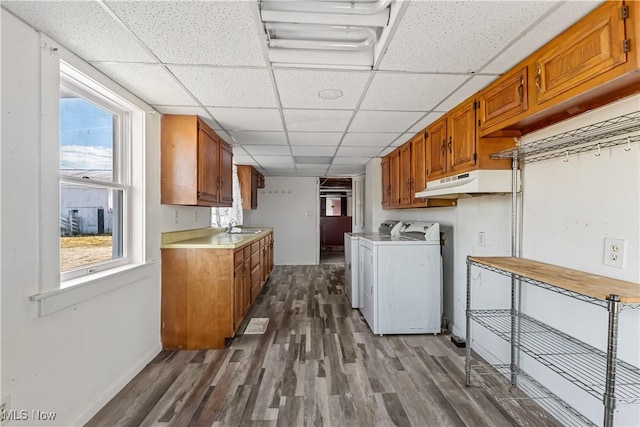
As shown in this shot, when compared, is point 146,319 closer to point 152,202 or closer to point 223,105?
Result: point 152,202

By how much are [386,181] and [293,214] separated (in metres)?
3.09

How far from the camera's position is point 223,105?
2344 millimetres

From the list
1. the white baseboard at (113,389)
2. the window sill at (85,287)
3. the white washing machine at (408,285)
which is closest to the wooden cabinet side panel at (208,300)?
the white baseboard at (113,389)

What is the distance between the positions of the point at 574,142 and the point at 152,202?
295 cm

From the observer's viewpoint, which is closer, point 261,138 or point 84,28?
point 84,28

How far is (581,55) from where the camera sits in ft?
4.31

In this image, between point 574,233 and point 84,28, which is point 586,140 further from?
point 84,28

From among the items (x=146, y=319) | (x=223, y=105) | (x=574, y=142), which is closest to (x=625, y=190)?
(x=574, y=142)

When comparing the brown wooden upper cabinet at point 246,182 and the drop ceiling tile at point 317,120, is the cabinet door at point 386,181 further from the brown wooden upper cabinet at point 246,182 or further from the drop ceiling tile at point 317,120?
the brown wooden upper cabinet at point 246,182

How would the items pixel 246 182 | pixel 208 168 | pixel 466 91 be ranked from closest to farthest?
pixel 466 91 → pixel 208 168 → pixel 246 182

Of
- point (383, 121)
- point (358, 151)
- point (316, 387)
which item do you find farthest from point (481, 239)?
point (358, 151)

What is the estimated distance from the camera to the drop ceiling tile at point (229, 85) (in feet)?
5.86

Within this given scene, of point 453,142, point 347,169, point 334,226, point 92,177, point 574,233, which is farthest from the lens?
point 334,226

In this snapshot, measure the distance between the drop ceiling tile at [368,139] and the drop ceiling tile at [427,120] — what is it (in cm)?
25
